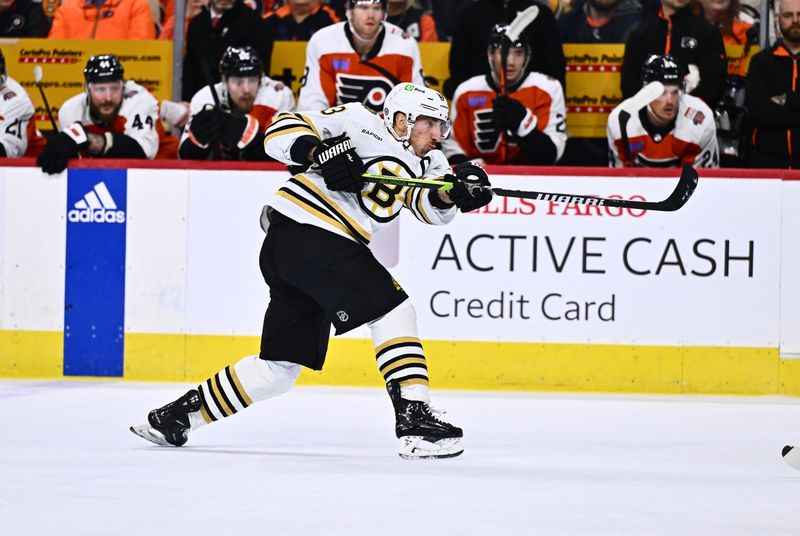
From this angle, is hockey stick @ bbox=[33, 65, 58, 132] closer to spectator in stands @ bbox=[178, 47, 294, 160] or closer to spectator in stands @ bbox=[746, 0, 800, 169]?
spectator in stands @ bbox=[178, 47, 294, 160]

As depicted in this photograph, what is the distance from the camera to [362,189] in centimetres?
377

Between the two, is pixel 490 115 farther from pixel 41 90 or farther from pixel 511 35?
pixel 41 90

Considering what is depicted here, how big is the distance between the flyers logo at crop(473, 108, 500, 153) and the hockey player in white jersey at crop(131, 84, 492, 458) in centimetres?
217

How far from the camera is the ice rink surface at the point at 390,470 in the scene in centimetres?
275

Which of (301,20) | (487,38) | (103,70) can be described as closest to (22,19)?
(103,70)

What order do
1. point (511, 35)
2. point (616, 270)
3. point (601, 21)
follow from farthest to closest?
point (601, 21), point (511, 35), point (616, 270)

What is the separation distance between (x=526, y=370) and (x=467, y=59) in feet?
5.41

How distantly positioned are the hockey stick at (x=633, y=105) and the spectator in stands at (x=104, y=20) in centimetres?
249

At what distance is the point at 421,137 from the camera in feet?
12.7

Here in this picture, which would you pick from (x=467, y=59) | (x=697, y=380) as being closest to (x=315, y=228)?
(x=697, y=380)

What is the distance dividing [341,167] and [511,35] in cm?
256

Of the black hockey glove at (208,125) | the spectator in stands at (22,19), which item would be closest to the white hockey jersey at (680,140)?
the black hockey glove at (208,125)

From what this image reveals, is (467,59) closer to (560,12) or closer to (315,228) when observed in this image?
(560,12)

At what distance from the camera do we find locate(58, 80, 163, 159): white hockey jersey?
6.09 meters
